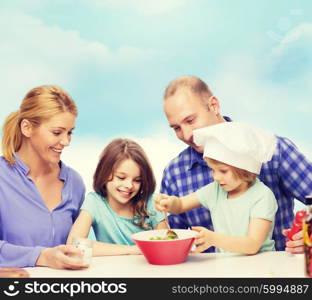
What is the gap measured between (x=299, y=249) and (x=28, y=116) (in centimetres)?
108

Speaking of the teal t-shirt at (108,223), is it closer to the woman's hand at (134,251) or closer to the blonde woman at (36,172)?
the blonde woman at (36,172)

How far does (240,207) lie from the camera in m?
1.70

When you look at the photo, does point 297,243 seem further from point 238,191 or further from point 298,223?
point 238,191

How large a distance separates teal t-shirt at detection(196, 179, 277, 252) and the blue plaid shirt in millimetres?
366

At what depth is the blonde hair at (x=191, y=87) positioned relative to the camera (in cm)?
212


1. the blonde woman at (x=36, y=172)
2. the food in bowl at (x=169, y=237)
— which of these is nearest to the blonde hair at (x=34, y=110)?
the blonde woman at (x=36, y=172)

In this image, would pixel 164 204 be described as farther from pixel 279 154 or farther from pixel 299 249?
pixel 279 154

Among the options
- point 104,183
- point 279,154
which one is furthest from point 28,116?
point 279,154

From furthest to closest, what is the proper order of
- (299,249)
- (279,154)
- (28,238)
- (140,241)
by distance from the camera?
(279,154) → (28,238) → (299,249) → (140,241)

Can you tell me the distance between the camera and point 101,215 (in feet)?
6.58

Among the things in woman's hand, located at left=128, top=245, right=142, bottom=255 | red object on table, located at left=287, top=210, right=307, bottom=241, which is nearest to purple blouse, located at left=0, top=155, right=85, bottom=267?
woman's hand, located at left=128, top=245, right=142, bottom=255

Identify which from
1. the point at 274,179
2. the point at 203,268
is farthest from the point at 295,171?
the point at 203,268

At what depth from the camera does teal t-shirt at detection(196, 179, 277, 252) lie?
1648 millimetres

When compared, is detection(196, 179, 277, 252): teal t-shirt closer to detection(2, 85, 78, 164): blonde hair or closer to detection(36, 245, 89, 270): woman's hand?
detection(36, 245, 89, 270): woman's hand
